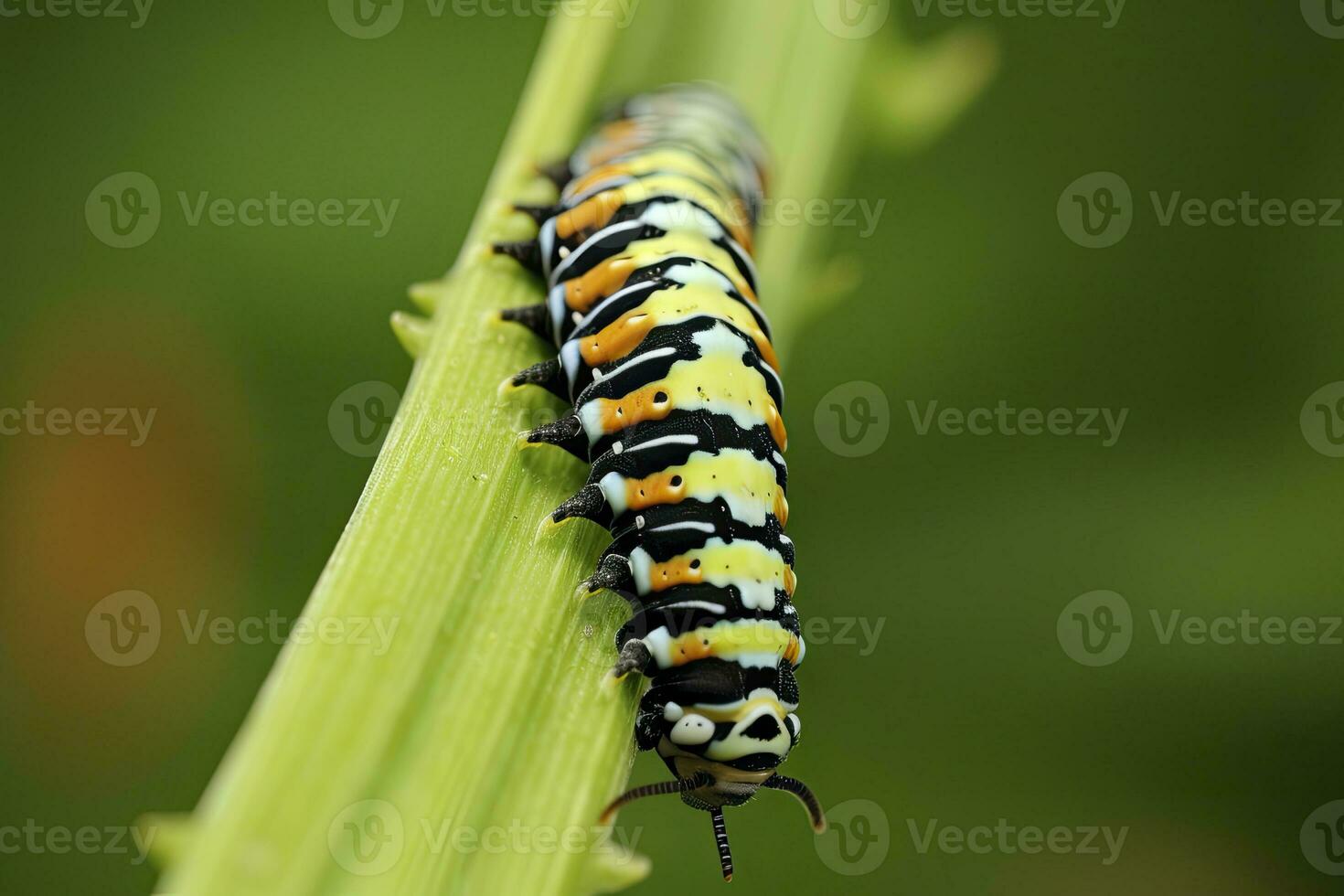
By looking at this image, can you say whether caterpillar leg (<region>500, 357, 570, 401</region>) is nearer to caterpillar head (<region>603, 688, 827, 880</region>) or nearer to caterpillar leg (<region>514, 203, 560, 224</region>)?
caterpillar leg (<region>514, 203, 560, 224</region>)

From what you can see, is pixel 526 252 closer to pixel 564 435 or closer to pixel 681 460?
pixel 564 435

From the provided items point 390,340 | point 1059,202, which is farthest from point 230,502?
point 1059,202

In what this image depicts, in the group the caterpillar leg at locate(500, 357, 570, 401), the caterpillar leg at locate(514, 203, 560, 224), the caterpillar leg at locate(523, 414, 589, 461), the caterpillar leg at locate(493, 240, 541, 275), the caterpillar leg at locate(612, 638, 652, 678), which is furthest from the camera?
the caterpillar leg at locate(514, 203, 560, 224)

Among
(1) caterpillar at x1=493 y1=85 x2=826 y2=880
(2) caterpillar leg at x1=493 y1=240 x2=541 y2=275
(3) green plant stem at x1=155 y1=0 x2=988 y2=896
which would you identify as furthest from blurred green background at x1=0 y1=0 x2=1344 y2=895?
(3) green plant stem at x1=155 y1=0 x2=988 y2=896

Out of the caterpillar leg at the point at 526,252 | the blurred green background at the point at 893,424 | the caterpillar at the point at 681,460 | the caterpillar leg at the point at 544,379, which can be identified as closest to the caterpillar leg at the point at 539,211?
the caterpillar at the point at 681,460

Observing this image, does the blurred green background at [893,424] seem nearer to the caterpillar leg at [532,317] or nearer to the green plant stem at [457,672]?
the caterpillar leg at [532,317]

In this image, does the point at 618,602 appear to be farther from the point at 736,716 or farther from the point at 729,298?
the point at 729,298

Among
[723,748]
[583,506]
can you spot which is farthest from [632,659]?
[583,506]
